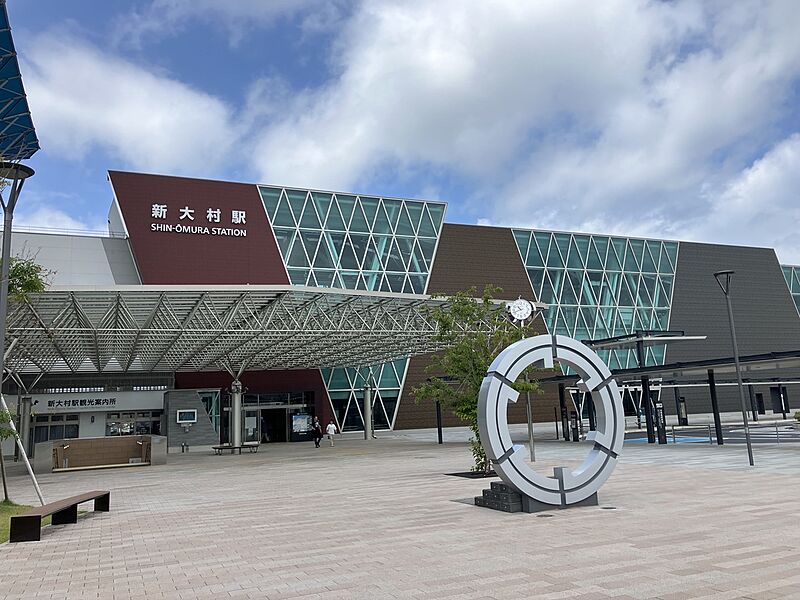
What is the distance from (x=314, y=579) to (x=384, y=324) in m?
21.5

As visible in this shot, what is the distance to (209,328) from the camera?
2436 cm

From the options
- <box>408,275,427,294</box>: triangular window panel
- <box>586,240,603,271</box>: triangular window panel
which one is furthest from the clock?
<box>586,240,603,271</box>: triangular window panel

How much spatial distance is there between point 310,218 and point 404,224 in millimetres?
6566

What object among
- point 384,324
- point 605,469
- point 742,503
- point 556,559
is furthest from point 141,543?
point 384,324

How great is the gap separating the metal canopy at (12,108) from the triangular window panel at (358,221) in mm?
24120

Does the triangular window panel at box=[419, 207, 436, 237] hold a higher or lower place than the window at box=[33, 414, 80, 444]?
higher

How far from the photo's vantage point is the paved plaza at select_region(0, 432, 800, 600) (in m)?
5.80

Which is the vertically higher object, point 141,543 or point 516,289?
point 516,289

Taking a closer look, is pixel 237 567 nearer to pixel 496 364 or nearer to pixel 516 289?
pixel 496 364

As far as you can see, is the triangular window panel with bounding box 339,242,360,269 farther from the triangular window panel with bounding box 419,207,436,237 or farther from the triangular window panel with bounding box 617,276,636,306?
the triangular window panel with bounding box 617,276,636,306

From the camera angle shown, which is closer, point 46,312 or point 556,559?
point 556,559

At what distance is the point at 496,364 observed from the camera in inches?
404

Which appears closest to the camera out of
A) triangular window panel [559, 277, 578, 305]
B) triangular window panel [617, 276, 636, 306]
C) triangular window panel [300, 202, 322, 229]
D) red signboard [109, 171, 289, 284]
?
red signboard [109, 171, 289, 284]

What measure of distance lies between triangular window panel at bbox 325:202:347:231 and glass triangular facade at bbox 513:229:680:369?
13.6 metres
